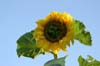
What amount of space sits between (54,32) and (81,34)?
206mm

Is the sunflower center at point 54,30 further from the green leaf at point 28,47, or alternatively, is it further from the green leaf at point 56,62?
the green leaf at point 56,62

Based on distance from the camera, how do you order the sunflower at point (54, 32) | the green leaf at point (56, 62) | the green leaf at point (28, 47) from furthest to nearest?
the green leaf at point (28, 47) < the sunflower at point (54, 32) < the green leaf at point (56, 62)

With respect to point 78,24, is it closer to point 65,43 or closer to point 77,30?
point 77,30

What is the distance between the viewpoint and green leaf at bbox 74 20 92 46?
2.44 metres

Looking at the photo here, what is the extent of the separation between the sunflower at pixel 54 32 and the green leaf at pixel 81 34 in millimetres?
58

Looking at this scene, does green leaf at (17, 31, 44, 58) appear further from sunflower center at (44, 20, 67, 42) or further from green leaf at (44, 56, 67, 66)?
green leaf at (44, 56, 67, 66)

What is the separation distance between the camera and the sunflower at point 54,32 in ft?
7.76

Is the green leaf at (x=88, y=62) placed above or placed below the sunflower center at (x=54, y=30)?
below

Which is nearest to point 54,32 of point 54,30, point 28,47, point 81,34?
point 54,30

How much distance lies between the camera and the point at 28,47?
2635mm

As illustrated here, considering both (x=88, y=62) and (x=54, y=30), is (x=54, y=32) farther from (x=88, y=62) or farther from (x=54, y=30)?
(x=88, y=62)

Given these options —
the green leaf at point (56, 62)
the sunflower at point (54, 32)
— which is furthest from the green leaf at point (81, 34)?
the green leaf at point (56, 62)

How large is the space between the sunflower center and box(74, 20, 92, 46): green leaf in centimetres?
8

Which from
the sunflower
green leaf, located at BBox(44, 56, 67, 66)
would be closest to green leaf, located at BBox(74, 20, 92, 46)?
the sunflower
